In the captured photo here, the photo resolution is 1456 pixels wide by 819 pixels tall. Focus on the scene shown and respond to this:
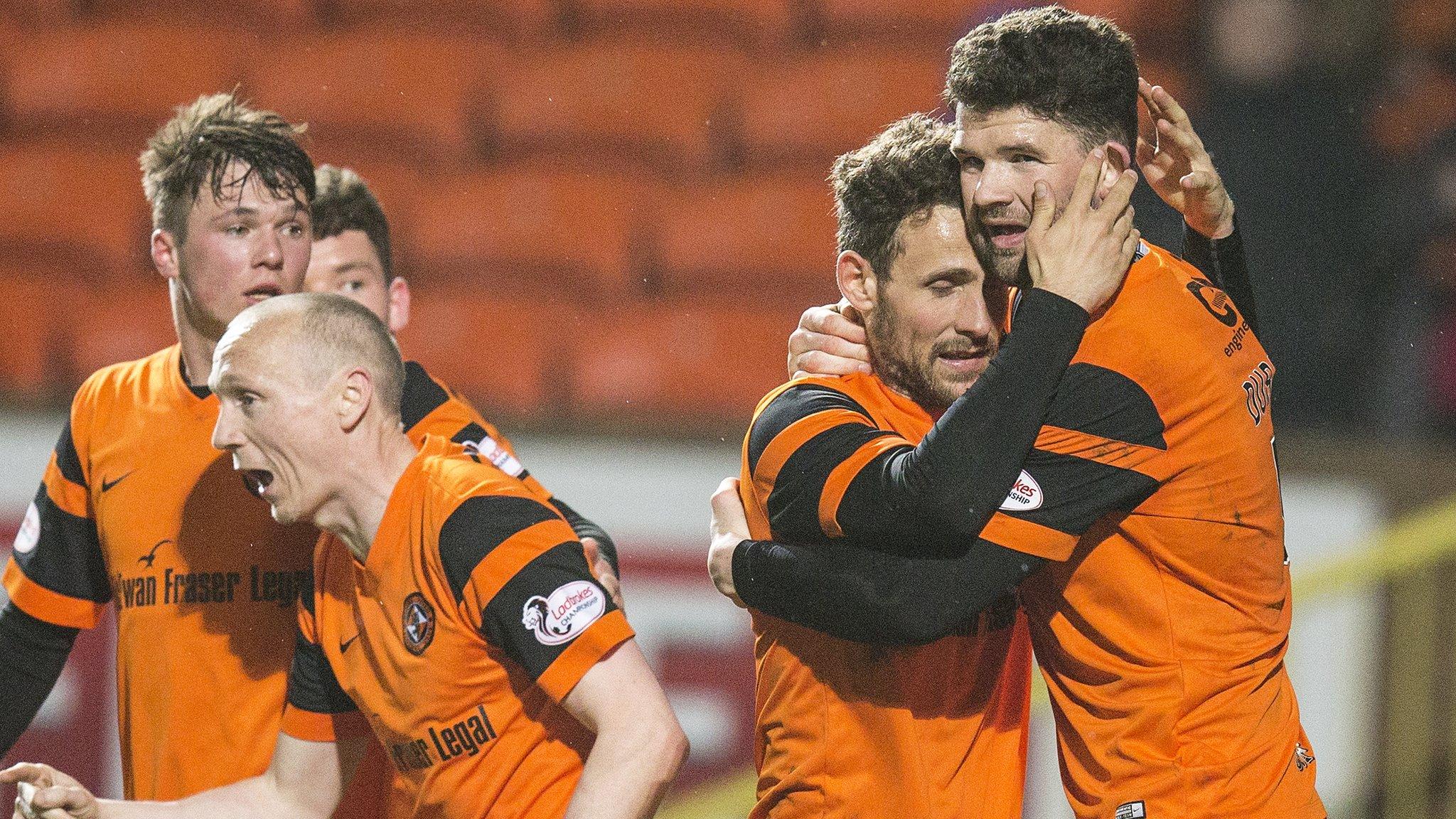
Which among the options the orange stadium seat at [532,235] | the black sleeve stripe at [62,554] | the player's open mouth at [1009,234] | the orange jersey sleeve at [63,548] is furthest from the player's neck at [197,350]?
the orange stadium seat at [532,235]

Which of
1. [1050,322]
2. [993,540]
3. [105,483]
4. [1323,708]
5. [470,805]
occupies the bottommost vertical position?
[1323,708]

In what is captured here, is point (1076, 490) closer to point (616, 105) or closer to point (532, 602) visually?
point (532, 602)

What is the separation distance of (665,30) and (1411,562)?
10.8 feet

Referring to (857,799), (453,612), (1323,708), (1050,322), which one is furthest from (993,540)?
(1323,708)

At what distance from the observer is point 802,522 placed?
7.13 ft

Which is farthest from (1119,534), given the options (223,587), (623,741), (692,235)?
(692,235)

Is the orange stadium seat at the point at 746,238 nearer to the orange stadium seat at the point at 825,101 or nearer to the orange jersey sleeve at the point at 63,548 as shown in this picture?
the orange stadium seat at the point at 825,101

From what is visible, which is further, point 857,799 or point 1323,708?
point 1323,708

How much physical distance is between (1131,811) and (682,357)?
125 inches

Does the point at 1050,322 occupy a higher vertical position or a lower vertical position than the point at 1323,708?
higher

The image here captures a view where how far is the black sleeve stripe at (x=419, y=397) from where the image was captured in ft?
9.39

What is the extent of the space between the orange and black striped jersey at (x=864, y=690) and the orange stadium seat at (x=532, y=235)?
3.19 metres

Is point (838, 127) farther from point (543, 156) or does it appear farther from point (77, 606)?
point (77, 606)

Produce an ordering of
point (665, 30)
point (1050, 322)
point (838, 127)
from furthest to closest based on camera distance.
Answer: point (665, 30)
point (838, 127)
point (1050, 322)
